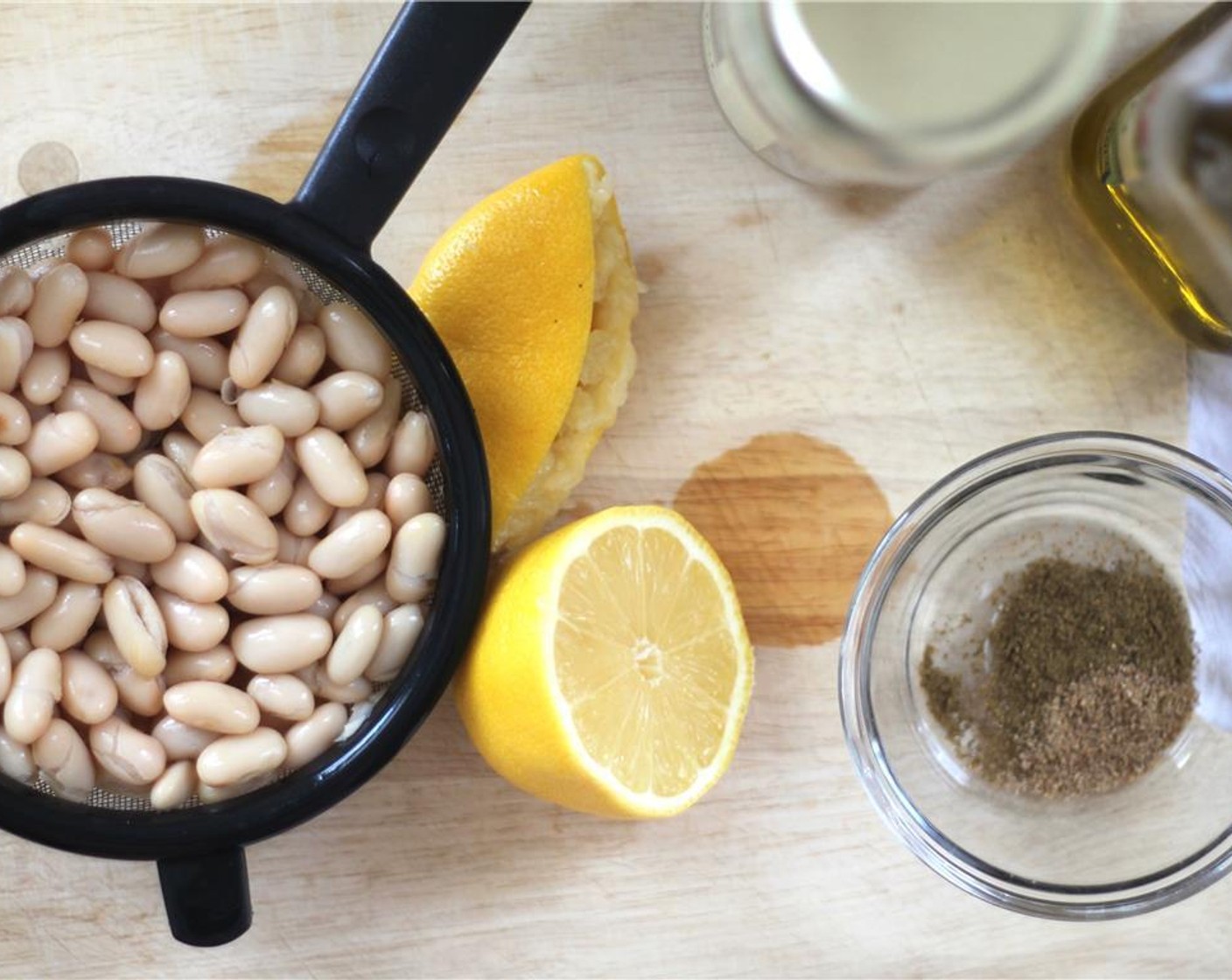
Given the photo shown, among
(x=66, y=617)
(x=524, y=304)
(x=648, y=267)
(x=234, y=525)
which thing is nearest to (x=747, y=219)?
(x=648, y=267)

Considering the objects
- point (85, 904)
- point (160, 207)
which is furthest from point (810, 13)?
point (85, 904)

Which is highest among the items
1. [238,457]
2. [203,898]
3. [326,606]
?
[238,457]

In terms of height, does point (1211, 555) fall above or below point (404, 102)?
below

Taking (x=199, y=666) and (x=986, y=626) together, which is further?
(x=986, y=626)

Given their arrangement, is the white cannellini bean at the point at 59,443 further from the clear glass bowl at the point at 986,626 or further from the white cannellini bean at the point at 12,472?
the clear glass bowl at the point at 986,626

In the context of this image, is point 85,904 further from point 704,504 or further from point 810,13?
point 810,13

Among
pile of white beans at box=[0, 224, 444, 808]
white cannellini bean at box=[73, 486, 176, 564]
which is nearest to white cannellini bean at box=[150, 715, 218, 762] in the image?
pile of white beans at box=[0, 224, 444, 808]

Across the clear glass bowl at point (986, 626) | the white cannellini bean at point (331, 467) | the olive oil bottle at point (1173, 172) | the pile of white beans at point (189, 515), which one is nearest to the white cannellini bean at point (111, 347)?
the pile of white beans at point (189, 515)

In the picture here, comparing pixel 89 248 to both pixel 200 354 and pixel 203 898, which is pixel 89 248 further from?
pixel 203 898
